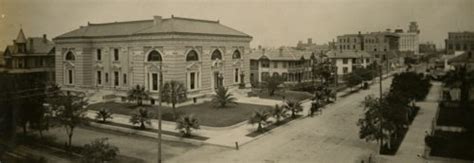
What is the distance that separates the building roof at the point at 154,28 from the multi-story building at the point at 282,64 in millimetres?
10514

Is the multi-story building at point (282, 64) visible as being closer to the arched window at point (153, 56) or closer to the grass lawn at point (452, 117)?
the arched window at point (153, 56)

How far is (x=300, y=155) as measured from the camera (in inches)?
496

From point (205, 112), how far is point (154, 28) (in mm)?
5271

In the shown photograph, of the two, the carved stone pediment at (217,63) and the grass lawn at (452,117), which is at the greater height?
the carved stone pediment at (217,63)

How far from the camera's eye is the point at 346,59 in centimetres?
4166

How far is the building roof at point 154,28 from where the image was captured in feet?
62.8

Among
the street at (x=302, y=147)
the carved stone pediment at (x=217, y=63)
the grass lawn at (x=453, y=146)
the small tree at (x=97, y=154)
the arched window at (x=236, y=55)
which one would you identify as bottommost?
the street at (x=302, y=147)

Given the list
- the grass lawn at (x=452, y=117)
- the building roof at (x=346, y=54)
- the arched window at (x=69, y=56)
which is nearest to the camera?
the grass lawn at (x=452, y=117)

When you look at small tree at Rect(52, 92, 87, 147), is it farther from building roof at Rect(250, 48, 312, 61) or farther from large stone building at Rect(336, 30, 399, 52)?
large stone building at Rect(336, 30, 399, 52)

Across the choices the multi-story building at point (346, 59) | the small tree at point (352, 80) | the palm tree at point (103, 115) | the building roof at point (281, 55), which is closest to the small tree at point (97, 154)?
the palm tree at point (103, 115)

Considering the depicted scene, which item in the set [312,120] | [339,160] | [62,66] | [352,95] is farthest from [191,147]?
[352,95]

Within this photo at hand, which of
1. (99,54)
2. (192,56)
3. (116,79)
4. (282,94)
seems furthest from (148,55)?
(282,94)

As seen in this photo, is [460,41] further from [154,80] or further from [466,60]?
[154,80]

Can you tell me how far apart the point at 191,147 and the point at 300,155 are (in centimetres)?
409
